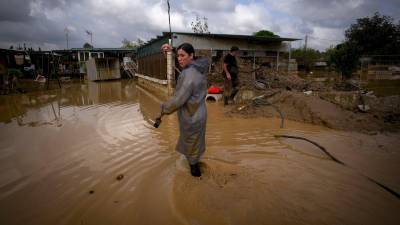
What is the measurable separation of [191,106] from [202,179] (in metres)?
1.09

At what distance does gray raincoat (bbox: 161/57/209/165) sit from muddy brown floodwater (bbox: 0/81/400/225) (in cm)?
58

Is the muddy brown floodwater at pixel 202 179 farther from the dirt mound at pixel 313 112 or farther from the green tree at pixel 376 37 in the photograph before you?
the green tree at pixel 376 37

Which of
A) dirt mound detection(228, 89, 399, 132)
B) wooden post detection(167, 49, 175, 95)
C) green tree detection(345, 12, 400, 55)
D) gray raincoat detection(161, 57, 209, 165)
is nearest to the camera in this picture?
gray raincoat detection(161, 57, 209, 165)

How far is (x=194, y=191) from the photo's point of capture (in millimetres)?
3109

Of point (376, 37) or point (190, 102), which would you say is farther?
point (376, 37)

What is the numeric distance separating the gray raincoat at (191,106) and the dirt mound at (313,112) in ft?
12.1

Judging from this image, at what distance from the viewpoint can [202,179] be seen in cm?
339

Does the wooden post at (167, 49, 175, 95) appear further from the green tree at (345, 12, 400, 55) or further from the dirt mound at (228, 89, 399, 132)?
the green tree at (345, 12, 400, 55)

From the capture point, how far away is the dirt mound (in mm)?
5803

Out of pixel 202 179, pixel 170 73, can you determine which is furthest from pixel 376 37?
pixel 202 179

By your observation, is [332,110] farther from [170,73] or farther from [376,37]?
[376,37]

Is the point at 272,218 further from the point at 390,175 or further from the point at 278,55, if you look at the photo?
the point at 278,55

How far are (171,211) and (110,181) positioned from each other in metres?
1.21

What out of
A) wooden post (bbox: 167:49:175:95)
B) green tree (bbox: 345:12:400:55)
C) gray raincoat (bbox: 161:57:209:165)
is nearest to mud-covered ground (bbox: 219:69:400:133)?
gray raincoat (bbox: 161:57:209:165)
